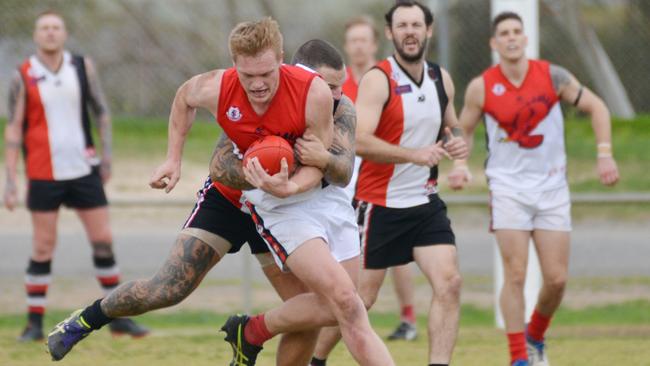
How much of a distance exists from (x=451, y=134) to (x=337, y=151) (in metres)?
1.55

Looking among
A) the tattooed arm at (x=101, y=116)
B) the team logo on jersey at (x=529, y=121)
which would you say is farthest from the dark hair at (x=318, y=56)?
the tattooed arm at (x=101, y=116)

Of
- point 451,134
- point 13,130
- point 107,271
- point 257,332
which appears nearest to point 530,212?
point 451,134

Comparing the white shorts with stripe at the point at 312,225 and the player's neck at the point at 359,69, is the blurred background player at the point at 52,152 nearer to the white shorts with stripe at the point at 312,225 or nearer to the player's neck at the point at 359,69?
the player's neck at the point at 359,69

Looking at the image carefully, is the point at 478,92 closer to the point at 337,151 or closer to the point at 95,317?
the point at 337,151

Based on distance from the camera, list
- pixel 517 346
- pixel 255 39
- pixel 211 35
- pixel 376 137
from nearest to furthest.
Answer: pixel 255 39, pixel 376 137, pixel 517 346, pixel 211 35

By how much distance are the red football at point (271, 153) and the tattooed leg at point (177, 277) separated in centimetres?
72

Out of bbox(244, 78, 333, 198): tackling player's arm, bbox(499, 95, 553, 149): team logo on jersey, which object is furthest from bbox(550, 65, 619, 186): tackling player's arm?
bbox(244, 78, 333, 198): tackling player's arm

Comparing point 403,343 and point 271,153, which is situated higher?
point 271,153

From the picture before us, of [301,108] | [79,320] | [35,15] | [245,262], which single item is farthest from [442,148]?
[35,15]

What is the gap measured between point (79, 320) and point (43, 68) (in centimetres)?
363

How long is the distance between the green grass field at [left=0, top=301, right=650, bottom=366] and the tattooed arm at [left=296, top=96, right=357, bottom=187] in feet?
8.74

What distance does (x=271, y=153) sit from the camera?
6.00 metres

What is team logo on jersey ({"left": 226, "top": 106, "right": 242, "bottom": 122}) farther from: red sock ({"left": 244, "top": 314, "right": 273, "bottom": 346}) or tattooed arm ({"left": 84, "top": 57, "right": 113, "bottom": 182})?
tattooed arm ({"left": 84, "top": 57, "right": 113, "bottom": 182})

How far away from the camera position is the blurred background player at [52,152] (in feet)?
32.6
